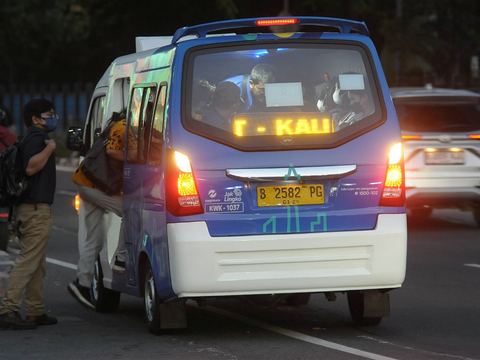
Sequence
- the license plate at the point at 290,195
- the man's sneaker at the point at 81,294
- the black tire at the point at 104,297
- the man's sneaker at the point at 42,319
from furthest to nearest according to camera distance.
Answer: the man's sneaker at the point at 81,294
the black tire at the point at 104,297
the man's sneaker at the point at 42,319
the license plate at the point at 290,195

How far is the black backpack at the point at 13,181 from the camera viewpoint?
8.46 meters

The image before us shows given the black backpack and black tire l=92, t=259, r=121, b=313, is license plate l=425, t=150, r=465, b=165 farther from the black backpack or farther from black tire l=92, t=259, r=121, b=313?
the black backpack

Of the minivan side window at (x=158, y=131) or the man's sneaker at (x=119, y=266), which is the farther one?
the man's sneaker at (x=119, y=266)

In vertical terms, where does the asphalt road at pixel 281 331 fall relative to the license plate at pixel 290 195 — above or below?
below

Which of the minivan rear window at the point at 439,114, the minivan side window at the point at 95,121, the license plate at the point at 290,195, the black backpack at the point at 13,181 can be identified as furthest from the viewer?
the minivan rear window at the point at 439,114

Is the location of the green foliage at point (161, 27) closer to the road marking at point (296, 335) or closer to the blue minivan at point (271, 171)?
the road marking at point (296, 335)

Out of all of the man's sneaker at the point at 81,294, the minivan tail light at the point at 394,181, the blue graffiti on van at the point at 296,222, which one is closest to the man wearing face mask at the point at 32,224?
the man's sneaker at the point at 81,294

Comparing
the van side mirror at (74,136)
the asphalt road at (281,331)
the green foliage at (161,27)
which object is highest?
the green foliage at (161,27)

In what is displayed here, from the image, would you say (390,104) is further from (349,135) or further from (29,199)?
(29,199)

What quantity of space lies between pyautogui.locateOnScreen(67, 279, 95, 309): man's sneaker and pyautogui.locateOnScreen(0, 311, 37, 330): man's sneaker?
1182 mm

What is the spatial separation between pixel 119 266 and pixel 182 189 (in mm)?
1811

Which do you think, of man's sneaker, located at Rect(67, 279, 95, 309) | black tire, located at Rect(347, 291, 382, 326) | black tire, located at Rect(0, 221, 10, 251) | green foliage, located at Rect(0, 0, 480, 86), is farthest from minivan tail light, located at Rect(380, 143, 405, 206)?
green foliage, located at Rect(0, 0, 480, 86)

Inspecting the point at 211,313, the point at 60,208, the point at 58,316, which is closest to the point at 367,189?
the point at 211,313

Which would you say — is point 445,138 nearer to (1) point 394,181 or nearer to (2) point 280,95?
(1) point 394,181
